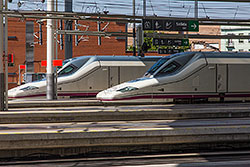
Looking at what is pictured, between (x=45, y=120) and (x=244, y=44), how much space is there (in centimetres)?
7077

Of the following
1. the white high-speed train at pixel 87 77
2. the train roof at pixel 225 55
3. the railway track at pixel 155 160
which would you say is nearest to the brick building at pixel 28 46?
the white high-speed train at pixel 87 77

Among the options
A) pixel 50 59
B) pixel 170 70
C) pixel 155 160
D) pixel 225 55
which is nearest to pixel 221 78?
pixel 225 55

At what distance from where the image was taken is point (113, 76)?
81.0ft

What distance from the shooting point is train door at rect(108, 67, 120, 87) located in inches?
967

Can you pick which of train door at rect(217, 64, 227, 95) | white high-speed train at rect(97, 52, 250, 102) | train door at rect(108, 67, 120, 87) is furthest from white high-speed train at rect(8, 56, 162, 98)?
train door at rect(217, 64, 227, 95)

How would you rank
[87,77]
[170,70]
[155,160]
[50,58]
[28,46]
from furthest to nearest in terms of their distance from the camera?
[28,46] < [87,77] < [50,58] < [170,70] < [155,160]

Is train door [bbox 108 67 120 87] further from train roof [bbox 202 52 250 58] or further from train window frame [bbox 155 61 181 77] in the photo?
train roof [bbox 202 52 250 58]

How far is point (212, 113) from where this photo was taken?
637 inches

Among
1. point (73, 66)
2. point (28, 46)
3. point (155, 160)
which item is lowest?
point (155, 160)

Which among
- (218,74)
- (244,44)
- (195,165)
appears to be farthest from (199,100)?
(244,44)

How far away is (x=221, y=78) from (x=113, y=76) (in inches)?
278

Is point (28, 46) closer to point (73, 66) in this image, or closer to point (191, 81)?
point (73, 66)

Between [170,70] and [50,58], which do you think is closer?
[170,70]

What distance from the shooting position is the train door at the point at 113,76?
2456 cm
